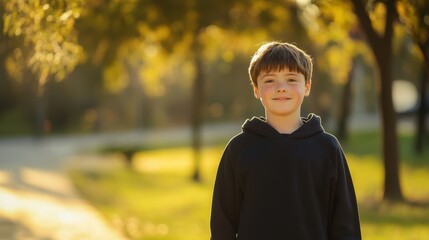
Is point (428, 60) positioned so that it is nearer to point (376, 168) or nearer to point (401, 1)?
point (401, 1)

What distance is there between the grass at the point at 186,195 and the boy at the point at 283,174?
6748mm

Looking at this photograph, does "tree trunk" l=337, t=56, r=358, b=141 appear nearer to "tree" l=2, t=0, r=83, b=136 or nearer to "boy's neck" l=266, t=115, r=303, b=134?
"tree" l=2, t=0, r=83, b=136

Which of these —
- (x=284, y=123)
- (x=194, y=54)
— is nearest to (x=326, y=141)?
(x=284, y=123)

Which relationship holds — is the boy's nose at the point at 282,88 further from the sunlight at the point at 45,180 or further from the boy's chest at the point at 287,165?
the sunlight at the point at 45,180

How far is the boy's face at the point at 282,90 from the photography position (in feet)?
11.7

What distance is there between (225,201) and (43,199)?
11.9m

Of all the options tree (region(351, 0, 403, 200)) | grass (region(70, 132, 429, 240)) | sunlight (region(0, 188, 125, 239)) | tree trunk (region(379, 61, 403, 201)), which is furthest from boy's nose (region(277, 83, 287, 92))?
tree trunk (region(379, 61, 403, 201))

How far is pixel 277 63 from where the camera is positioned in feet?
11.6

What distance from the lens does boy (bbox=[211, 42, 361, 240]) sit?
11.4 ft

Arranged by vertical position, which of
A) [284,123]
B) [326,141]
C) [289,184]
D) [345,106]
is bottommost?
[289,184]

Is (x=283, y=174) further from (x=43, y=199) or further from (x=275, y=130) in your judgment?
(x=43, y=199)

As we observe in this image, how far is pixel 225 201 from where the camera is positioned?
11.9 ft

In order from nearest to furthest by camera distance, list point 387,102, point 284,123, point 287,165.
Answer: point 287,165
point 284,123
point 387,102

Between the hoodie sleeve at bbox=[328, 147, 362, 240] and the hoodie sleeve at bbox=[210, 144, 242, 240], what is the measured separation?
43 centimetres
